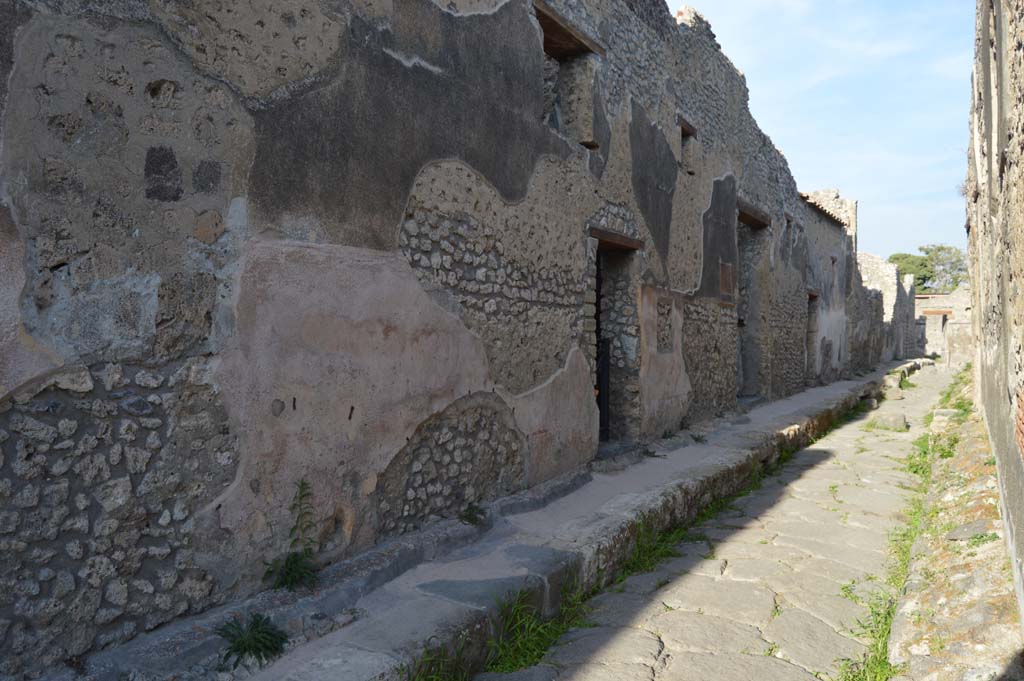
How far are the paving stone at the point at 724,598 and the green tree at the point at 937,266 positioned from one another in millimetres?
50451

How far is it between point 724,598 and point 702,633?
449 mm

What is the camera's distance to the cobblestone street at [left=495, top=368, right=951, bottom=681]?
8.71ft

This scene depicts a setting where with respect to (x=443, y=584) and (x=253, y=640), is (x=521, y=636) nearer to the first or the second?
(x=443, y=584)

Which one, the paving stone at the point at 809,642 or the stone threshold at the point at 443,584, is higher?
the stone threshold at the point at 443,584

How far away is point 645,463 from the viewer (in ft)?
17.9

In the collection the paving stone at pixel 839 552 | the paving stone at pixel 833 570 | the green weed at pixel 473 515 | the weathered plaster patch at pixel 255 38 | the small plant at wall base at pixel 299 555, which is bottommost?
the paving stone at pixel 833 570

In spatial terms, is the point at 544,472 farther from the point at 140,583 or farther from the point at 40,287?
the point at 40,287

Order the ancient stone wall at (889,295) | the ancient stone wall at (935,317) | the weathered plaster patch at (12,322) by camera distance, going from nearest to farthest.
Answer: the weathered plaster patch at (12,322)
the ancient stone wall at (889,295)
the ancient stone wall at (935,317)

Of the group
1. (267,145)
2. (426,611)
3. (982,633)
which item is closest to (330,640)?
(426,611)

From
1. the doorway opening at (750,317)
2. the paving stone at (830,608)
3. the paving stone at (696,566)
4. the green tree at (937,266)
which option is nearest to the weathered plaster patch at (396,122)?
the paving stone at (696,566)

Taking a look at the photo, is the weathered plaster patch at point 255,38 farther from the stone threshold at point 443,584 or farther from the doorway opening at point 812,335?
Result: the doorway opening at point 812,335

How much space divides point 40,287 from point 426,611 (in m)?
1.65

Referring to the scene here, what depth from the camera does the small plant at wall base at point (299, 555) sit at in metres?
2.62

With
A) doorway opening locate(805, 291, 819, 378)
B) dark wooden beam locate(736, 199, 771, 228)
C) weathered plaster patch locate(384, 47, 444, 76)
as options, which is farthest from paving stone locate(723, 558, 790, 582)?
doorway opening locate(805, 291, 819, 378)
